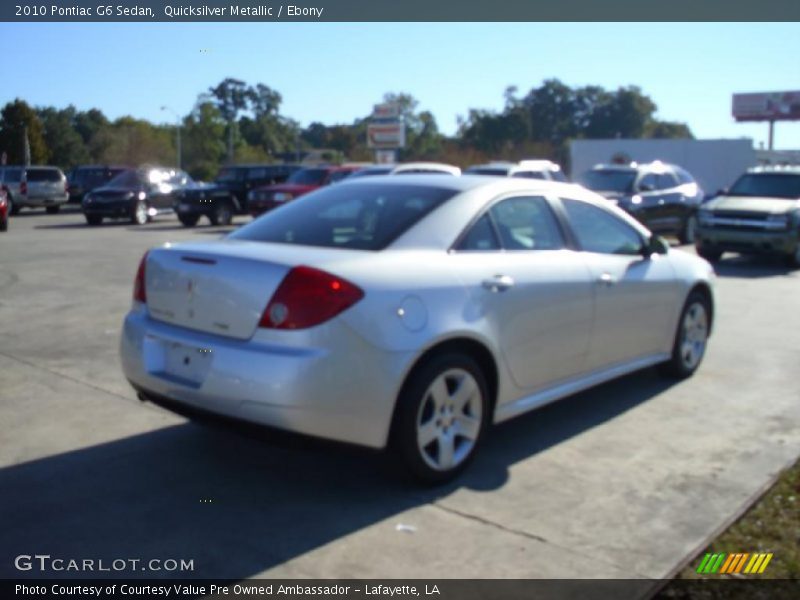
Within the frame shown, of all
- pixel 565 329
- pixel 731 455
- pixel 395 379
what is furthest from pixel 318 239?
pixel 731 455

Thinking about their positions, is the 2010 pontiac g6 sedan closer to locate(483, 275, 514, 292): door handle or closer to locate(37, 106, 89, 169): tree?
locate(483, 275, 514, 292): door handle

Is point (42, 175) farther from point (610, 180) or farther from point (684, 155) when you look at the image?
point (684, 155)

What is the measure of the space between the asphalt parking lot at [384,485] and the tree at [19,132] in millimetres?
46021

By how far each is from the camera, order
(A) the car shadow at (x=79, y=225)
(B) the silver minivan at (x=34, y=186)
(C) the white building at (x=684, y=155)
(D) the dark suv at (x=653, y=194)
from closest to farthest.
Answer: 1. (D) the dark suv at (x=653, y=194)
2. (A) the car shadow at (x=79, y=225)
3. (B) the silver minivan at (x=34, y=186)
4. (C) the white building at (x=684, y=155)

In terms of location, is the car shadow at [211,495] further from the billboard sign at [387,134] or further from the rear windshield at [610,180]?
the billboard sign at [387,134]

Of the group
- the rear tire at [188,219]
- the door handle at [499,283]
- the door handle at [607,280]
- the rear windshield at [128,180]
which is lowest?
the rear tire at [188,219]

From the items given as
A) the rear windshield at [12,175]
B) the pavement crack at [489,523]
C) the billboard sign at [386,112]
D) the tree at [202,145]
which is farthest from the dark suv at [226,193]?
the tree at [202,145]

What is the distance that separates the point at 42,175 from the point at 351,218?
93.8ft

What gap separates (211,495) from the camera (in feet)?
14.7

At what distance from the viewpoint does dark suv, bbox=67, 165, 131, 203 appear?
1325 inches

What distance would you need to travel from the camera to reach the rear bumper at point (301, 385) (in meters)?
4.09

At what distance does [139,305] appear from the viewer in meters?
4.98

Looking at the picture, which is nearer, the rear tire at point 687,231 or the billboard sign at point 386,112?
the rear tire at point 687,231

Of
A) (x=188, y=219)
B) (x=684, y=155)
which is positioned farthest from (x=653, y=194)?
(x=684, y=155)
